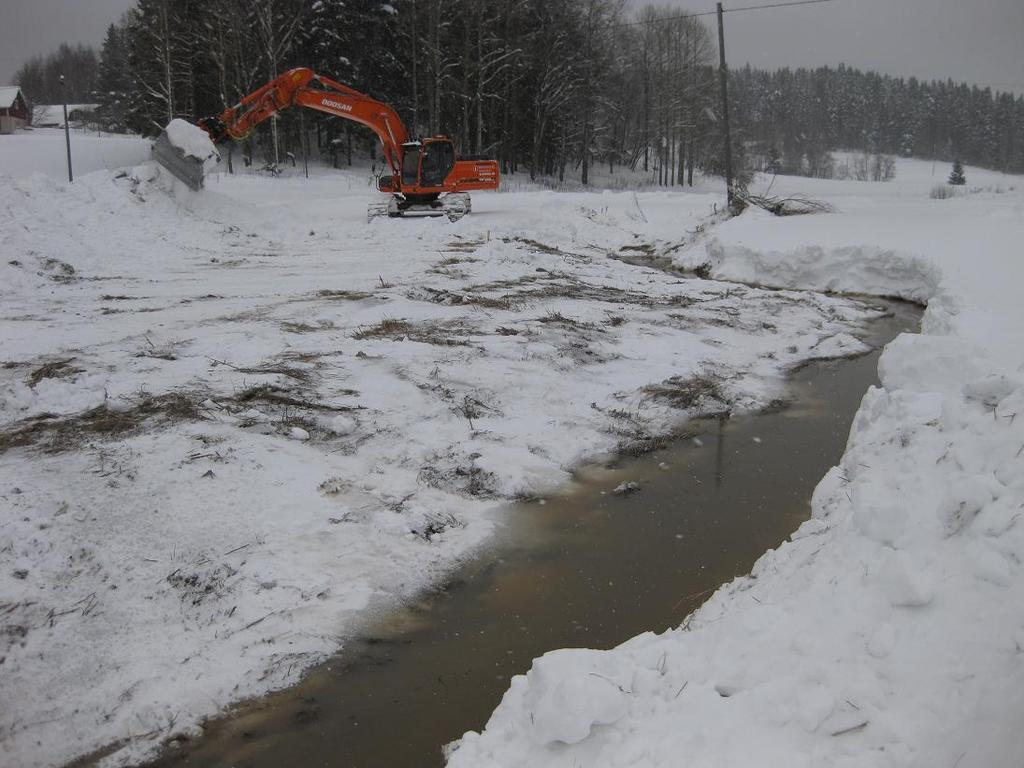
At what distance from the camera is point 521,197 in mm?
25141

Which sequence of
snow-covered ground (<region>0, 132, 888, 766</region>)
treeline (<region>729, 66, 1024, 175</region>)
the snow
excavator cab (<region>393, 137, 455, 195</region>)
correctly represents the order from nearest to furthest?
snow-covered ground (<region>0, 132, 888, 766</region>), excavator cab (<region>393, 137, 455, 195</region>), the snow, treeline (<region>729, 66, 1024, 175</region>)

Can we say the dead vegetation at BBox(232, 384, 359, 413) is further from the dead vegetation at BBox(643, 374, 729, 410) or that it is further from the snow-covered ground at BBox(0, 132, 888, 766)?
the dead vegetation at BBox(643, 374, 729, 410)

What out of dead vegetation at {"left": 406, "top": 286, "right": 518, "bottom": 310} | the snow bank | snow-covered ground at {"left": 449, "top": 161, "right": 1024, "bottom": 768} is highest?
the snow bank

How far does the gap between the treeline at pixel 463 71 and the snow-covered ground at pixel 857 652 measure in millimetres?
21416

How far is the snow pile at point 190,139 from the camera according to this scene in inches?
685

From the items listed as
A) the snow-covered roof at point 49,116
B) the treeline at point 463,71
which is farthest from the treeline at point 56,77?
the treeline at point 463,71

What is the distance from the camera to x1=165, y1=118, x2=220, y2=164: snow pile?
17.4 m

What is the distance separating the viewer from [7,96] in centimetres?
5819

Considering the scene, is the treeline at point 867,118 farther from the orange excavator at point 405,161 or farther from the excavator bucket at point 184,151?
the excavator bucket at point 184,151

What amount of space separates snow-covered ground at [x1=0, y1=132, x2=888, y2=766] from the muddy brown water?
0.85 feet

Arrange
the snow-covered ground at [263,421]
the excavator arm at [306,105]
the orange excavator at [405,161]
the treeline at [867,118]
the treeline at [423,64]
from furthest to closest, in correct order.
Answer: the treeline at [867,118], the treeline at [423,64], the orange excavator at [405,161], the excavator arm at [306,105], the snow-covered ground at [263,421]

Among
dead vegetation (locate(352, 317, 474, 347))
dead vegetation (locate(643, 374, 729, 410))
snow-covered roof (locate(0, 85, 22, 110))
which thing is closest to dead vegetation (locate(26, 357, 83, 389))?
dead vegetation (locate(352, 317, 474, 347))

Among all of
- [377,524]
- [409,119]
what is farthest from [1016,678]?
[409,119]

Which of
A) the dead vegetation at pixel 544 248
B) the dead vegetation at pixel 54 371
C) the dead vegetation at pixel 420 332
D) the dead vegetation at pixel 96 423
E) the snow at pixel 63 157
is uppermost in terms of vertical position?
the snow at pixel 63 157
